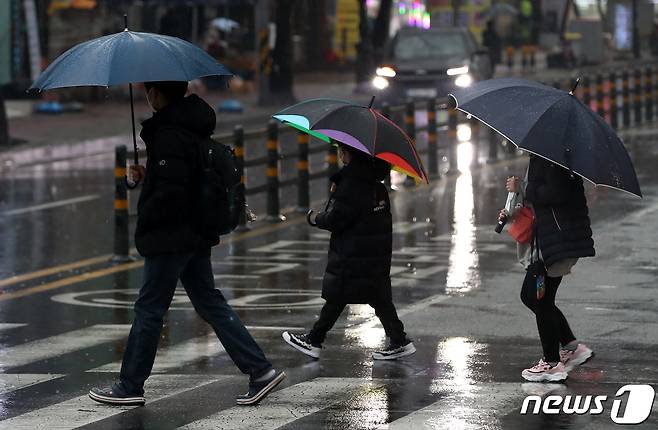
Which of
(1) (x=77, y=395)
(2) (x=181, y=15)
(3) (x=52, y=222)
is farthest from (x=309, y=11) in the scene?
(1) (x=77, y=395)

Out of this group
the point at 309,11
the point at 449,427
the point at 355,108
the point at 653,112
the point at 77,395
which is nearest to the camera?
the point at 449,427

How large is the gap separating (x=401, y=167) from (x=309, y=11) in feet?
162

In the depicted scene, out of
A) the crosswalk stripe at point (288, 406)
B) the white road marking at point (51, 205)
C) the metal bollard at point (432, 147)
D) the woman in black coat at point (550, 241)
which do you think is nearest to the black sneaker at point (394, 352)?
the crosswalk stripe at point (288, 406)

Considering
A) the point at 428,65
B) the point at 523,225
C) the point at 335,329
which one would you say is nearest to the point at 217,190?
the point at 523,225

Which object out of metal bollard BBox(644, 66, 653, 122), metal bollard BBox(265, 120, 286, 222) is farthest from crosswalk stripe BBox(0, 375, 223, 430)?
metal bollard BBox(644, 66, 653, 122)

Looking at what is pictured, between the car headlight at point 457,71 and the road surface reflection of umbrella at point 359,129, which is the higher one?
the road surface reflection of umbrella at point 359,129

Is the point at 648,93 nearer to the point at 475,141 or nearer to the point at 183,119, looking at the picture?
the point at 475,141

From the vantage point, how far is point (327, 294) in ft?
33.8

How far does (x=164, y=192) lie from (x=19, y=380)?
182 centimetres

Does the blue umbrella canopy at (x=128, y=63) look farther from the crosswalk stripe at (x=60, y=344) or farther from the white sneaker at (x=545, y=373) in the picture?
the white sneaker at (x=545, y=373)

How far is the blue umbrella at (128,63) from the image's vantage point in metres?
8.86

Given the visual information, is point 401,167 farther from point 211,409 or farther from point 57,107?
point 57,107

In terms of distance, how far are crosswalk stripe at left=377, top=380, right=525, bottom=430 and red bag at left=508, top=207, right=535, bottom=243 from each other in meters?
0.81

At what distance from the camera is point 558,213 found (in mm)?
9539
